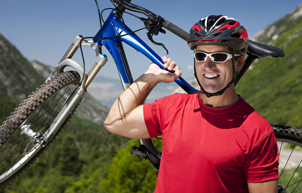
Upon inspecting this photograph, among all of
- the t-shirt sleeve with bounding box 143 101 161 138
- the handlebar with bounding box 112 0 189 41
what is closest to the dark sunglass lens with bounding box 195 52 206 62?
the t-shirt sleeve with bounding box 143 101 161 138

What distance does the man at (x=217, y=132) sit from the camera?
1.86 metres

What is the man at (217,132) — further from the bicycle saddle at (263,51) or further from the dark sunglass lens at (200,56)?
the bicycle saddle at (263,51)

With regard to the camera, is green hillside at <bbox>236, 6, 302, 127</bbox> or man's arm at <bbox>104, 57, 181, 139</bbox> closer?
man's arm at <bbox>104, 57, 181, 139</bbox>

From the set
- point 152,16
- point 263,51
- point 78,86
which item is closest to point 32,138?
point 78,86

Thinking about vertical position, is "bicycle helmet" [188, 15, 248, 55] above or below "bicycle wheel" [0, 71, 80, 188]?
above

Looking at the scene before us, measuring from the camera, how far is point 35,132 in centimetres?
292

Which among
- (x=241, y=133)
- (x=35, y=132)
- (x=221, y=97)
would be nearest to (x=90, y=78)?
(x=35, y=132)

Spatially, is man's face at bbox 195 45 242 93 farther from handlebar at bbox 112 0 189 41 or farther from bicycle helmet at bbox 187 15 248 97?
handlebar at bbox 112 0 189 41

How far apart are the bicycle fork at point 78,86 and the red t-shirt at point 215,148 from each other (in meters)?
1.05

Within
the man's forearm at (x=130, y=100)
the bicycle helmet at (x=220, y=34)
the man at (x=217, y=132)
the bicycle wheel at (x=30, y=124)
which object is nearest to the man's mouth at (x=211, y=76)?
the man at (x=217, y=132)

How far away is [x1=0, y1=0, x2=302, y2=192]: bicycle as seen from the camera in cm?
273

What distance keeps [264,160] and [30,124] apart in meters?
2.42

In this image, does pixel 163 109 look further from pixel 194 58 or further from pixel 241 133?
pixel 241 133

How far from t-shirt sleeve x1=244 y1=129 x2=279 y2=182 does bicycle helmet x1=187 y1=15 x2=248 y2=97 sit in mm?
475
